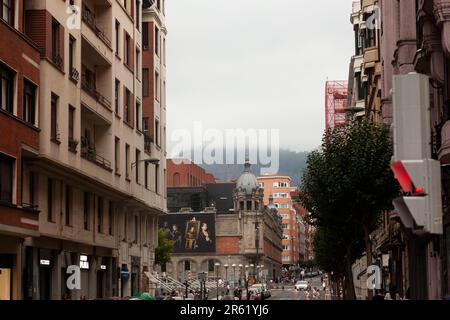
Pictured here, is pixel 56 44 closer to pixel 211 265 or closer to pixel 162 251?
pixel 162 251

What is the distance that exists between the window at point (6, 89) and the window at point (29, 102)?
1.71 meters

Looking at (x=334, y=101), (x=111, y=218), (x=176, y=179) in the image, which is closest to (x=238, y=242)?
(x=176, y=179)

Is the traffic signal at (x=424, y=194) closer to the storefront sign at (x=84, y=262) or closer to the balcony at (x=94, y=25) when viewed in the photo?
the balcony at (x=94, y=25)

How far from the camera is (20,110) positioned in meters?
30.2

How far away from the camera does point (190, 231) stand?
6865 inches

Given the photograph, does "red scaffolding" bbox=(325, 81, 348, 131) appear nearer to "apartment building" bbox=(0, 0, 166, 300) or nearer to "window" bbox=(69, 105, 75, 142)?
"apartment building" bbox=(0, 0, 166, 300)

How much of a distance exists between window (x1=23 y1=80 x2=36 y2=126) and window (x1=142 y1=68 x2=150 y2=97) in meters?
26.6

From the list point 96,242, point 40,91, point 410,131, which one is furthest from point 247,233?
point 410,131

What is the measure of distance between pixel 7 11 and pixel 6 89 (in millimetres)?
2991

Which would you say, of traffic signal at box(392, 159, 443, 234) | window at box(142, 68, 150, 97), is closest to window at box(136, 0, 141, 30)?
window at box(142, 68, 150, 97)

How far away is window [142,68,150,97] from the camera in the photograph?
5903 cm

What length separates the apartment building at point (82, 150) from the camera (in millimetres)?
32281

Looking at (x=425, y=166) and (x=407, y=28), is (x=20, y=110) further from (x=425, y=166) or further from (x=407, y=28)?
(x=425, y=166)
